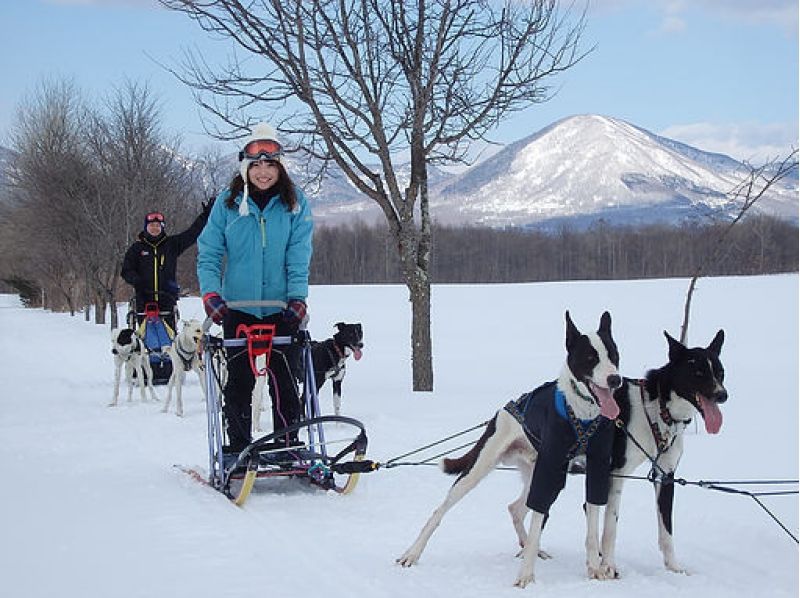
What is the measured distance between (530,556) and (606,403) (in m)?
0.74

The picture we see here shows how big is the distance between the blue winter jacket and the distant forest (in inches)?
2617

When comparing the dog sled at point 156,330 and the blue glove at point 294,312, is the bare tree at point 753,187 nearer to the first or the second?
the blue glove at point 294,312

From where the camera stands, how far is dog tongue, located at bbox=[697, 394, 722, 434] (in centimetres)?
391

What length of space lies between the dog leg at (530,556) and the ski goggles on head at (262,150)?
2.86m

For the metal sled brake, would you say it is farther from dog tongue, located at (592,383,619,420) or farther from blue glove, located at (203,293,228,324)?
dog tongue, located at (592,383,619,420)

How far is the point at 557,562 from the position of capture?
4305 mm

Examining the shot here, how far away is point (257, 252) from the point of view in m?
5.63

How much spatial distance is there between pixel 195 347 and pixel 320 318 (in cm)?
2347

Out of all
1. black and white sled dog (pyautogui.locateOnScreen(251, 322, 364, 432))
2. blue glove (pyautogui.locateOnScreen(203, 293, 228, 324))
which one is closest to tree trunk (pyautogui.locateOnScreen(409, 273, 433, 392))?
black and white sled dog (pyautogui.locateOnScreen(251, 322, 364, 432))

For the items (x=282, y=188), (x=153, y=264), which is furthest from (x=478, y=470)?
(x=153, y=264)

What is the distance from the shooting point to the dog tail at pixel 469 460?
14.2ft

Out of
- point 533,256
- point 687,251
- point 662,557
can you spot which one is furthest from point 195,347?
point 533,256

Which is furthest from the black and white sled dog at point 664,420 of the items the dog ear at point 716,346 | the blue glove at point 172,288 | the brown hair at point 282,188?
the blue glove at point 172,288

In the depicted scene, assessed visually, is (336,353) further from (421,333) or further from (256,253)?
(256,253)
